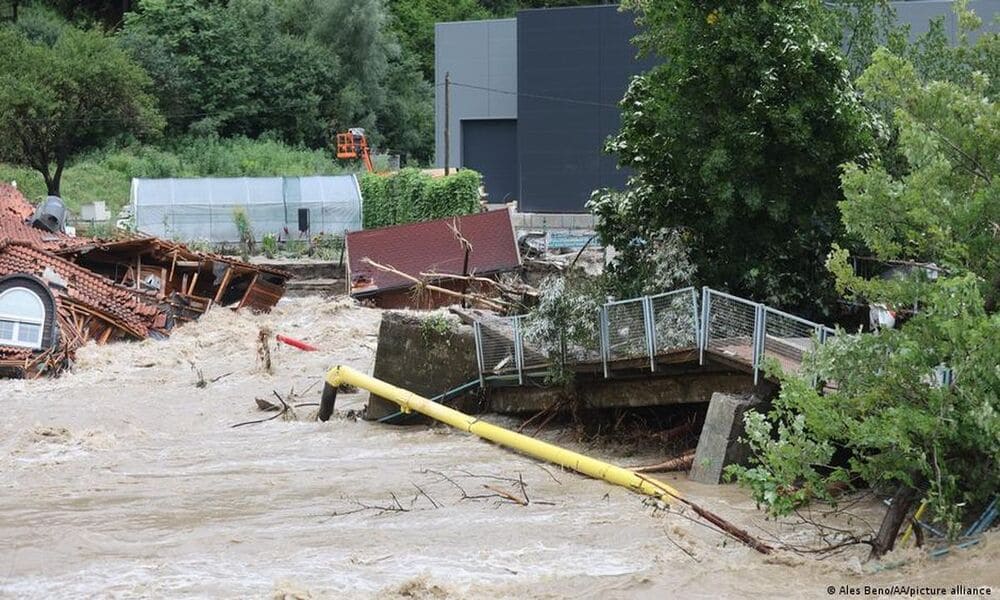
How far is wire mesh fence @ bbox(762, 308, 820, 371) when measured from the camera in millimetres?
14516

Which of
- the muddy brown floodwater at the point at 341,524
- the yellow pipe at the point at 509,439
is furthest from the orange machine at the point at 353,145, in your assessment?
the yellow pipe at the point at 509,439

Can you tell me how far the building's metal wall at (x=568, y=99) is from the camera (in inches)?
2144

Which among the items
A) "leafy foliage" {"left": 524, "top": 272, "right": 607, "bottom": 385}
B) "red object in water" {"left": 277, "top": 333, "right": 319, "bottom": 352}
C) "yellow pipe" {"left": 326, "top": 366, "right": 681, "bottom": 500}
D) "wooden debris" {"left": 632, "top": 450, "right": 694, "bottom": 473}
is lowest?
"red object in water" {"left": 277, "top": 333, "right": 319, "bottom": 352}

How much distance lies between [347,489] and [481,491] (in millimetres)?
1692

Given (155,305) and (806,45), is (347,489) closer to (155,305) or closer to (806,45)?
(806,45)

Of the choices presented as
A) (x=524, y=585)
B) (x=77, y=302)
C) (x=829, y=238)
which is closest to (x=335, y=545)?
(x=524, y=585)

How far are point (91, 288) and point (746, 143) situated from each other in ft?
63.2

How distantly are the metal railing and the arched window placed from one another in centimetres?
1353

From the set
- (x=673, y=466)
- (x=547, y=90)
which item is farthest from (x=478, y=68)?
(x=673, y=466)

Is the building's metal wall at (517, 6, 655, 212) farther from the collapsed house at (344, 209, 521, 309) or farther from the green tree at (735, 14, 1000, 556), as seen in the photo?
the green tree at (735, 14, 1000, 556)

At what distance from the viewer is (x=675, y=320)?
52.1 feet

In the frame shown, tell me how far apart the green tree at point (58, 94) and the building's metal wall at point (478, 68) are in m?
15.7

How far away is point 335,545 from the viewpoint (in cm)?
1228

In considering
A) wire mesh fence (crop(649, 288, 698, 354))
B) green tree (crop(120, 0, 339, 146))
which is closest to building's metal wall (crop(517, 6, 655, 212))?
green tree (crop(120, 0, 339, 146))
